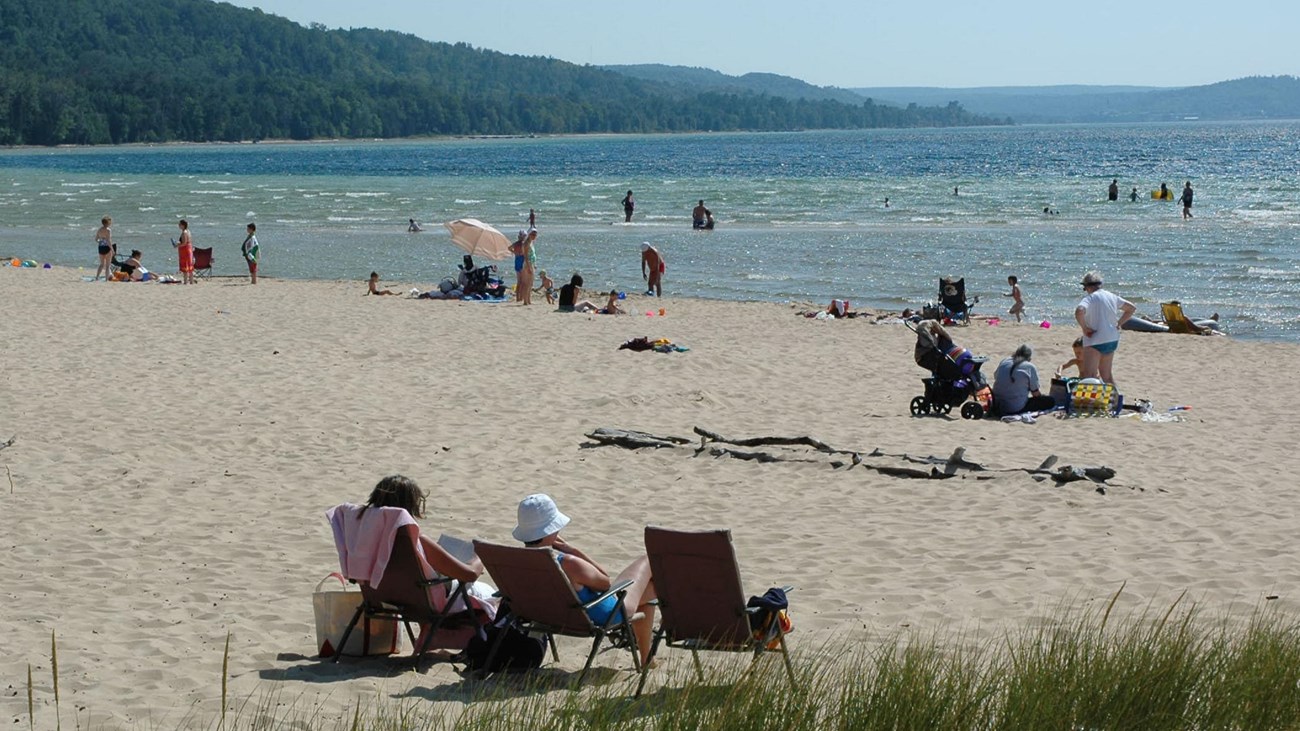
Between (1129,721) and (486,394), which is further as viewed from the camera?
(486,394)

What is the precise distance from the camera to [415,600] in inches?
225

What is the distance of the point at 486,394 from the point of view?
12422 millimetres

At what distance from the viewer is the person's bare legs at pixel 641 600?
5.44m

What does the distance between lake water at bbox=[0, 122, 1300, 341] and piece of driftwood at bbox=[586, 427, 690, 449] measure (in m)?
12.5

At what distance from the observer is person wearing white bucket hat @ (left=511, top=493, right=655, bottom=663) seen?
5418 millimetres

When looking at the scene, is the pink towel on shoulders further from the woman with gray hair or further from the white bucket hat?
the woman with gray hair

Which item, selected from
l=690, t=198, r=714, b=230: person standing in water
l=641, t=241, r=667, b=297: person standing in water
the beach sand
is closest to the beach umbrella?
l=641, t=241, r=667, b=297: person standing in water

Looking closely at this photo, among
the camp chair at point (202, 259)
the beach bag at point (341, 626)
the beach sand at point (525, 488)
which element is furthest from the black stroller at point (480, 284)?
the beach bag at point (341, 626)

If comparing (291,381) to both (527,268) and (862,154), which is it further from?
(862,154)

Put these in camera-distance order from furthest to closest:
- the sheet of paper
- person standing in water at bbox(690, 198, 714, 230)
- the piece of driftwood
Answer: person standing in water at bbox(690, 198, 714, 230) < the piece of driftwood < the sheet of paper

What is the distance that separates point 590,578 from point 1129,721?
6.91 feet

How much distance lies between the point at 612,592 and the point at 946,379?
7205 millimetres

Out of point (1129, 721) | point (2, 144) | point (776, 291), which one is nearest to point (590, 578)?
point (1129, 721)

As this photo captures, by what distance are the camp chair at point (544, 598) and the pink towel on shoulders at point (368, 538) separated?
0.41 metres
